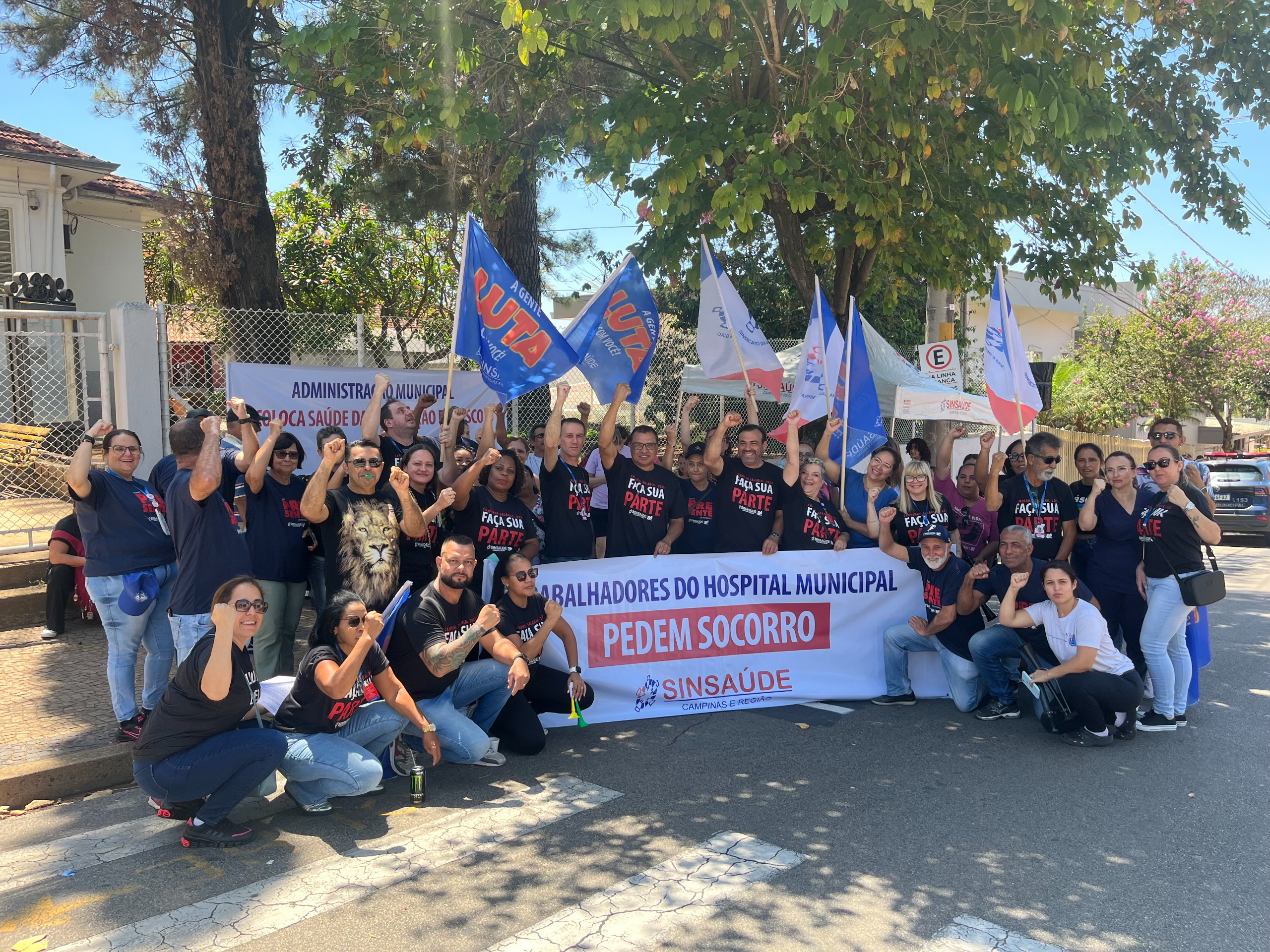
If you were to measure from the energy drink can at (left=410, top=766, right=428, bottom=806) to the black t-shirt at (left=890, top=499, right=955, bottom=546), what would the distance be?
396 cm

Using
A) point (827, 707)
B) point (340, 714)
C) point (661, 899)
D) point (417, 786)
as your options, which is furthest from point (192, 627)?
point (827, 707)

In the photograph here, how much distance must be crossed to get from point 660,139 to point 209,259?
5.48 metres

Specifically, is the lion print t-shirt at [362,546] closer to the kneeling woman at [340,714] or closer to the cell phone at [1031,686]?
the kneeling woman at [340,714]

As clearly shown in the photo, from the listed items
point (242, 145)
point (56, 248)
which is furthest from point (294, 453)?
point (56, 248)

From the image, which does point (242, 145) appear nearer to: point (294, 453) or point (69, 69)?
point (69, 69)

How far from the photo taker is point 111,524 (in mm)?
5820

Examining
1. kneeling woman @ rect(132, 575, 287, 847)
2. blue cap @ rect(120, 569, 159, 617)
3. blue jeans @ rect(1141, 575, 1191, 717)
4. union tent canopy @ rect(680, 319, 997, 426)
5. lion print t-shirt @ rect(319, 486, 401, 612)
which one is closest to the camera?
kneeling woman @ rect(132, 575, 287, 847)

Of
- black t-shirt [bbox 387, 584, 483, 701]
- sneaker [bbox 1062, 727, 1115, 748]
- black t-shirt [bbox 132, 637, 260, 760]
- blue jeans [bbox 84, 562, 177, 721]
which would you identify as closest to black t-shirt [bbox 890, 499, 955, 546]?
sneaker [bbox 1062, 727, 1115, 748]

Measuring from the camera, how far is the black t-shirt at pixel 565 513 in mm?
7141

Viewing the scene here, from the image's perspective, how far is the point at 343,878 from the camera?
4352mm

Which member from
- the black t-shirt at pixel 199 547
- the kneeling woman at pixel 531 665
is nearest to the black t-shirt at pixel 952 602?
the kneeling woman at pixel 531 665

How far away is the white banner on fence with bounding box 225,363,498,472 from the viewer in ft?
29.8

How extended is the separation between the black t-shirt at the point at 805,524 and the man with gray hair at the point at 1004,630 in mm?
1091

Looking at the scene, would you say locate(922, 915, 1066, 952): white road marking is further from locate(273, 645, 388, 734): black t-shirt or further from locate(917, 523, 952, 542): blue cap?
locate(917, 523, 952, 542): blue cap
